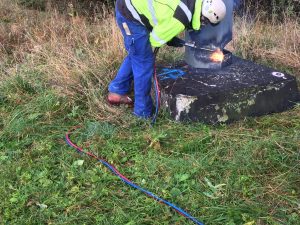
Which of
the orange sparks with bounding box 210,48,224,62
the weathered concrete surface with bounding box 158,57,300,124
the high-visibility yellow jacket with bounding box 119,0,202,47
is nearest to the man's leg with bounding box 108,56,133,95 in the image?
the weathered concrete surface with bounding box 158,57,300,124

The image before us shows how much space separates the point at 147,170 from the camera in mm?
3223

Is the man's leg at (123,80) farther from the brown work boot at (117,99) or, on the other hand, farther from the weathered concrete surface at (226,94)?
the weathered concrete surface at (226,94)

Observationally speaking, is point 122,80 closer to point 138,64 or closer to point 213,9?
point 138,64

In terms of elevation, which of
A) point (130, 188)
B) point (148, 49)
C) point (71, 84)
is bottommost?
point (130, 188)

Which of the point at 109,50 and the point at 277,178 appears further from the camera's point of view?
the point at 109,50

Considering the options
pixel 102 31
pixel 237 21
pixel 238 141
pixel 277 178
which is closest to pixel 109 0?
pixel 102 31

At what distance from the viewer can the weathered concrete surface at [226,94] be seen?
3.80 m

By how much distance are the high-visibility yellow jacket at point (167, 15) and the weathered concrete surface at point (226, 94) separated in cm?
61

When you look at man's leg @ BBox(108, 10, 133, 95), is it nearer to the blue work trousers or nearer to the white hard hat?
the blue work trousers

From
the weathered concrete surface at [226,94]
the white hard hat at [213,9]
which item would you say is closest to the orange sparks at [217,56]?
the weathered concrete surface at [226,94]

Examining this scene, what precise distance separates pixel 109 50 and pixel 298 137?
250 centimetres

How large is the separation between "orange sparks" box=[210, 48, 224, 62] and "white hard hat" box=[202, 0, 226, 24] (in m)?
0.65

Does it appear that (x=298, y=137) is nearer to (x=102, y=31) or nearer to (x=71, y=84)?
(x=71, y=84)

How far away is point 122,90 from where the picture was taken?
14.0ft
